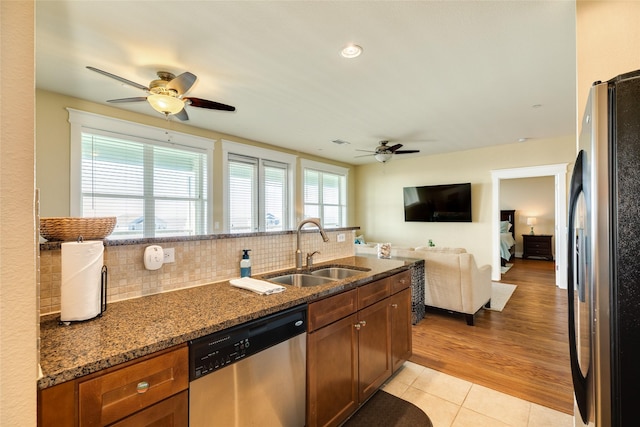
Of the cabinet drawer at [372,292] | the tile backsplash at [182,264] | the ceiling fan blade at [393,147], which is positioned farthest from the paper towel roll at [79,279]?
the ceiling fan blade at [393,147]

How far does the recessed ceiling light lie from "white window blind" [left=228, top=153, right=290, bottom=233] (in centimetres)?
309

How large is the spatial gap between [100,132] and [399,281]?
3.90 meters

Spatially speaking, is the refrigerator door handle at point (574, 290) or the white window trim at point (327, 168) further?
the white window trim at point (327, 168)

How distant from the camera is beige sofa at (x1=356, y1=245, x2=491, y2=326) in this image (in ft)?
10.9

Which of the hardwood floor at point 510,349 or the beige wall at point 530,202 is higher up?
the beige wall at point 530,202

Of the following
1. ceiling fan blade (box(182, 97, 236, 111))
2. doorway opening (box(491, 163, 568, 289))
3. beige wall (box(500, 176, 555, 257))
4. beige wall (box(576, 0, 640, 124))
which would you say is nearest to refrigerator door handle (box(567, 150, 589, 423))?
beige wall (box(576, 0, 640, 124))

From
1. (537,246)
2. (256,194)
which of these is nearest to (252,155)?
(256,194)

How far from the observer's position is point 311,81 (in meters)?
2.89

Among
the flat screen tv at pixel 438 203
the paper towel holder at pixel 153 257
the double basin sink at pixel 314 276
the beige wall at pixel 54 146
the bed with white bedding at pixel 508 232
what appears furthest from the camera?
the bed with white bedding at pixel 508 232

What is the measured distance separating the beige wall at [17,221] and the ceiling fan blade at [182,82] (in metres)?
1.76

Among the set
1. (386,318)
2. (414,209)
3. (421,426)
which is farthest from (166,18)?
(414,209)

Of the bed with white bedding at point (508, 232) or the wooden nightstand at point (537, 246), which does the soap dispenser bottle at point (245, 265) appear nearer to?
the bed with white bedding at point (508, 232)

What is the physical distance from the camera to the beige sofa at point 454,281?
332cm

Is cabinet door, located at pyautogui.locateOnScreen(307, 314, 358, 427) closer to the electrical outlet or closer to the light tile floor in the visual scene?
the light tile floor
